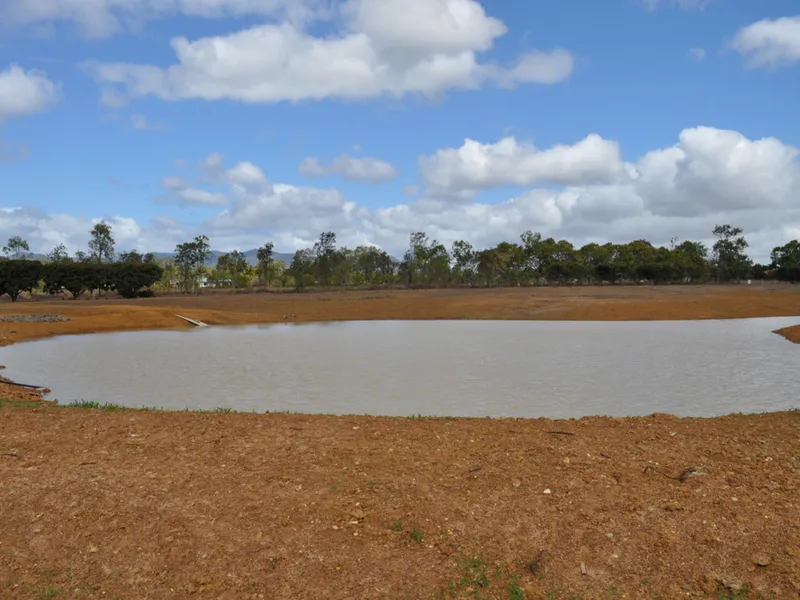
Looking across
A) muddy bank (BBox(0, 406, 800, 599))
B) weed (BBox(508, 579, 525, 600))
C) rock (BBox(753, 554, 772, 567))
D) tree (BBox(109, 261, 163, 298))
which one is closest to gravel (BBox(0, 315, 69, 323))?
tree (BBox(109, 261, 163, 298))

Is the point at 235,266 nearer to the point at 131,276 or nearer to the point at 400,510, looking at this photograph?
the point at 131,276

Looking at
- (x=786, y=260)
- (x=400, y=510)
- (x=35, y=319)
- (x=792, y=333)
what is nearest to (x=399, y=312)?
(x=35, y=319)

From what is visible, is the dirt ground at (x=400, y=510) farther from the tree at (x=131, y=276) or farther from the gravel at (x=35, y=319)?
the tree at (x=131, y=276)

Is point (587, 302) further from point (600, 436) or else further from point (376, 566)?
point (376, 566)

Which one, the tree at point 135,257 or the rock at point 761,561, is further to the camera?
the tree at point 135,257

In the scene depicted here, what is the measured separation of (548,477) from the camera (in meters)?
Answer: 7.27

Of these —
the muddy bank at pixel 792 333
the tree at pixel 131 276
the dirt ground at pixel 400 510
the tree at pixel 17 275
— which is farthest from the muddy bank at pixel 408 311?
the dirt ground at pixel 400 510

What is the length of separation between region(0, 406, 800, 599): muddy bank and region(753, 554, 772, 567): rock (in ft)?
0.05

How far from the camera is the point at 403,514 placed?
21.2 feet

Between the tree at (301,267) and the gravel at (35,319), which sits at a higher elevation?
the tree at (301,267)

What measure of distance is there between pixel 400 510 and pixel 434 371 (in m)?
14.1

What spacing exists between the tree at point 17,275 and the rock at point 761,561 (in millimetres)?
80285

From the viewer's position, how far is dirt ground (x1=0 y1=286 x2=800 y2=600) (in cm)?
547

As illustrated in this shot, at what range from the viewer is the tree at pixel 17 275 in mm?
70000
